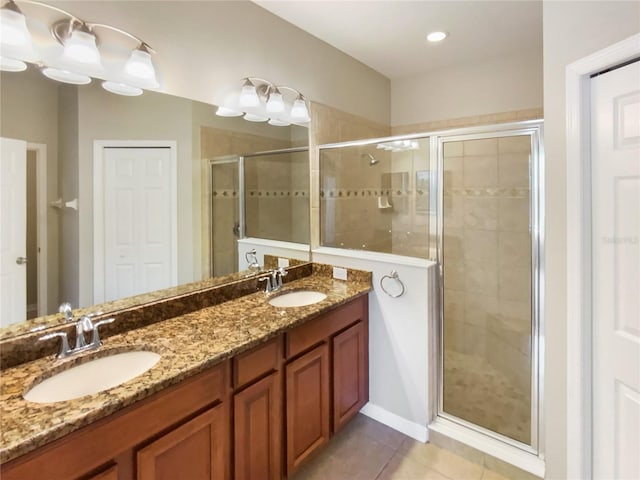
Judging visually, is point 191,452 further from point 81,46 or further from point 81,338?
point 81,46

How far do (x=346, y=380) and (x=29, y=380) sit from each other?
1524 mm

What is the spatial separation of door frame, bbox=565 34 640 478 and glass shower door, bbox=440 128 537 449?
0.49 meters

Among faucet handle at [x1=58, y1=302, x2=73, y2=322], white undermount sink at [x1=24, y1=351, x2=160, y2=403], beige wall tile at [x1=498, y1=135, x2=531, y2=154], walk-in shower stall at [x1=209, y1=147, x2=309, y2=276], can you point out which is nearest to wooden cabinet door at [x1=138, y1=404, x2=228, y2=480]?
white undermount sink at [x1=24, y1=351, x2=160, y2=403]

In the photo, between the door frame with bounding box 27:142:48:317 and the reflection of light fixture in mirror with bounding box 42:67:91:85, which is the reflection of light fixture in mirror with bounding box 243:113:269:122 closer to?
the reflection of light fixture in mirror with bounding box 42:67:91:85

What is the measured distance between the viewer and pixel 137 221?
166cm

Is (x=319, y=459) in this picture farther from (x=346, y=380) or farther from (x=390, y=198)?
(x=390, y=198)

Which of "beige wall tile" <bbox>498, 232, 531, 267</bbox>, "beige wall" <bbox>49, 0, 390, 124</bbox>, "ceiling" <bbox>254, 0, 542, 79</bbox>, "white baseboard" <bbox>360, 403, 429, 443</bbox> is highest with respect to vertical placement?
"ceiling" <bbox>254, 0, 542, 79</bbox>

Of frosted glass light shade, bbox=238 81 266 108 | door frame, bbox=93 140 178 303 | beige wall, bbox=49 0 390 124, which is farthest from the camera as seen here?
frosted glass light shade, bbox=238 81 266 108

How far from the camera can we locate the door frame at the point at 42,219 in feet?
4.42

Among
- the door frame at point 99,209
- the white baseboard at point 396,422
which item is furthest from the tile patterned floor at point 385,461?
the door frame at point 99,209

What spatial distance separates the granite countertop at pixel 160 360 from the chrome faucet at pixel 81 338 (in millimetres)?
39

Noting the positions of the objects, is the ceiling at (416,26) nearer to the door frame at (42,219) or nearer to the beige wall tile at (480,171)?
the beige wall tile at (480,171)

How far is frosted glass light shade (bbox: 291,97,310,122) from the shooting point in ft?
7.78

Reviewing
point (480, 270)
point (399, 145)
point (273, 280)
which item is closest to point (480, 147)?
point (399, 145)
